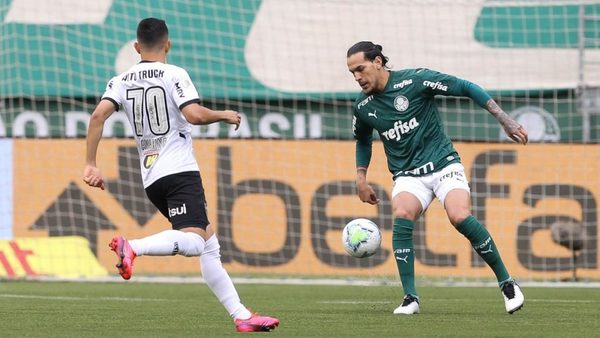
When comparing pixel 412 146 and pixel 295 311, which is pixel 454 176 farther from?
pixel 295 311

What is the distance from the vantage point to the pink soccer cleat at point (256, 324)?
7.21m

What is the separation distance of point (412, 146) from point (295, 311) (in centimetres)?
141

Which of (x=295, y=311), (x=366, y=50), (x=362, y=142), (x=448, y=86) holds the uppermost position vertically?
(x=366, y=50)

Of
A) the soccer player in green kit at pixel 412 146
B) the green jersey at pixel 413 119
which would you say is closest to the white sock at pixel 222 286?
the soccer player in green kit at pixel 412 146

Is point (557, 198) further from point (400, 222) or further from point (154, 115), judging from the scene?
point (154, 115)

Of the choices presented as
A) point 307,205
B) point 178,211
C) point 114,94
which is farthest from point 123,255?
point 307,205

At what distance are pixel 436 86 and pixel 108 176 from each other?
21.8ft

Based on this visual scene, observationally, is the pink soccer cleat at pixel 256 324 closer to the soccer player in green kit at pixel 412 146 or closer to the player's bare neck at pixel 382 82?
the soccer player in green kit at pixel 412 146

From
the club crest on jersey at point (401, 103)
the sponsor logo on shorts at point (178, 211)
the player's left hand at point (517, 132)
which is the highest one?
the club crest on jersey at point (401, 103)

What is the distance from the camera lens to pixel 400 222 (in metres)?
9.27

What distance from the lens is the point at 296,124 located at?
55.5ft

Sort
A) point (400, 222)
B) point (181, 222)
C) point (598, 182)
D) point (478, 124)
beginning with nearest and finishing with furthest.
Result: point (181, 222) < point (400, 222) < point (598, 182) < point (478, 124)

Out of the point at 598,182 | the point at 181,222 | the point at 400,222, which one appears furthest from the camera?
the point at 598,182

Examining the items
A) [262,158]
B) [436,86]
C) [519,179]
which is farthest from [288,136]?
[436,86]
